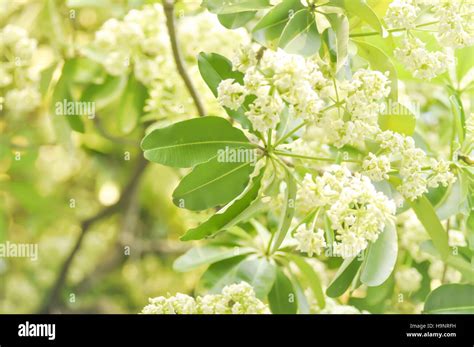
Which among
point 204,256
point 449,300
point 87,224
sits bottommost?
point 449,300

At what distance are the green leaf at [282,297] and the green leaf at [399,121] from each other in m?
0.35

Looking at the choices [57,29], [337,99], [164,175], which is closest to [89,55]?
[57,29]

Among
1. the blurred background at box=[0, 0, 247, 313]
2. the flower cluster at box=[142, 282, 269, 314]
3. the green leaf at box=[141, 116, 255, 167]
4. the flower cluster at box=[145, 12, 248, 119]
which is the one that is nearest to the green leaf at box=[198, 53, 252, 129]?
the green leaf at box=[141, 116, 255, 167]

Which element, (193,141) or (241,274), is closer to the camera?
(193,141)

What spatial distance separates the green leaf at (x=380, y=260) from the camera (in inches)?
42.6

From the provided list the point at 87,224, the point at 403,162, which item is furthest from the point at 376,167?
the point at 87,224

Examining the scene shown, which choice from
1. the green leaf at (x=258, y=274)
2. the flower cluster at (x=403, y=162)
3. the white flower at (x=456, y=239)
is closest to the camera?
the flower cluster at (x=403, y=162)

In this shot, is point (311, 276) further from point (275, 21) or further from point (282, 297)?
point (275, 21)

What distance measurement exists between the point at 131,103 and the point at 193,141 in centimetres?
55

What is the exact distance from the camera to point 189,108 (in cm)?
161

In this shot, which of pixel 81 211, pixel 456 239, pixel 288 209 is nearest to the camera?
pixel 288 209

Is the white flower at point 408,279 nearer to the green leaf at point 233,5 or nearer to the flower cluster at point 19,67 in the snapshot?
the green leaf at point 233,5

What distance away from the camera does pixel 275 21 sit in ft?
3.52

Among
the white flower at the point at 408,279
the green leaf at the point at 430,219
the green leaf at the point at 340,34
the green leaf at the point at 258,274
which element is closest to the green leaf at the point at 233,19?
the green leaf at the point at 340,34
